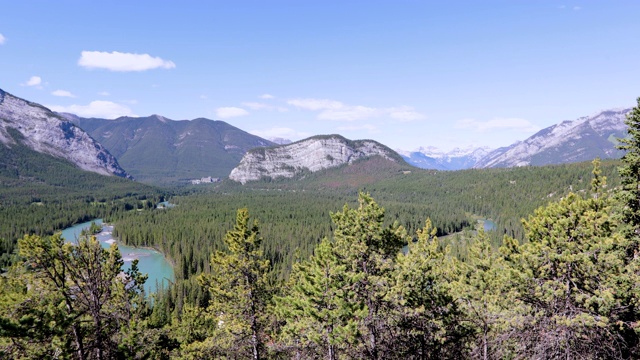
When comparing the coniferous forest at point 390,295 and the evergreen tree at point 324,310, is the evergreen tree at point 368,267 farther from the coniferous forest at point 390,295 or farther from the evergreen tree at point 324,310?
the evergreen tree at point 324,310

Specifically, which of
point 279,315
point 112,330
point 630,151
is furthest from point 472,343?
point 112,330

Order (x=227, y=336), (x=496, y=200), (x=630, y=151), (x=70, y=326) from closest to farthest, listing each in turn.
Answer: (x=70, y=326)
(x=630, y=151)
(x=227, y=336)
(x=496, y=200)

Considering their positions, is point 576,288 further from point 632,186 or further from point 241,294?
point 241,294

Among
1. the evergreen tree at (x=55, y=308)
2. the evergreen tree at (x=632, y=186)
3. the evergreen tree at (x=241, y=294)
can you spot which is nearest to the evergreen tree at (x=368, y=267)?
the evergreen tree at (x=241, y=294)

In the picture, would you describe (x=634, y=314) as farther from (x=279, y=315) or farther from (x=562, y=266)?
(x=279, y=315)

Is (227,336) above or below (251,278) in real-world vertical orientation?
below

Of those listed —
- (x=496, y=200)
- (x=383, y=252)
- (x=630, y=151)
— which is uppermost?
(x=630, y=151)

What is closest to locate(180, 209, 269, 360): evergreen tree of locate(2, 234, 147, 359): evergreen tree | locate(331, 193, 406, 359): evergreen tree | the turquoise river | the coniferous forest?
the coniferous forest

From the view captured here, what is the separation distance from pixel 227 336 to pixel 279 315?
3.74m

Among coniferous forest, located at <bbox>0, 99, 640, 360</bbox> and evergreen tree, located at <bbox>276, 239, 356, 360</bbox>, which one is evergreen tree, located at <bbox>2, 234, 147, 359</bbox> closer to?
coniferous forest, located at <bbox>0, 99, 640, 360</bbox>

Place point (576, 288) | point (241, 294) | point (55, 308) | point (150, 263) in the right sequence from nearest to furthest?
1. point (55, 308)
2. point (576, 288)
3. point (241, 294)
4. point (150, 263)

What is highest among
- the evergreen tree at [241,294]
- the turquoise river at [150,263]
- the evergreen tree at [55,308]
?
the evergreen tree at [55,308]

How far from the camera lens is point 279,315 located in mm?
23969

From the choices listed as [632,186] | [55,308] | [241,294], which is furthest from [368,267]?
[632,186]
